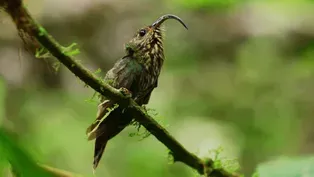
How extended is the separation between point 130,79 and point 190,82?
507 centimetres

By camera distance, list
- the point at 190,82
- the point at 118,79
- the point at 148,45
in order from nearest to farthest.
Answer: the point at 118,79 → the point at 148,45 → the point at 190,82

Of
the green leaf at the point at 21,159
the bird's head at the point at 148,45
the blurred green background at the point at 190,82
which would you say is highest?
the blurred green background at the point at 190,82

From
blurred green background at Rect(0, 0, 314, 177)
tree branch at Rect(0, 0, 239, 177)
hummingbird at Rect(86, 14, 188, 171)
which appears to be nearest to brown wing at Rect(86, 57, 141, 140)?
hummingbird at Rect(86, 14, 188, 171)

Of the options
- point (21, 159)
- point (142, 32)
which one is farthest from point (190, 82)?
point (21, 159)

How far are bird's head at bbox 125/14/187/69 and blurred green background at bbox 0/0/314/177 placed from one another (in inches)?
89.8

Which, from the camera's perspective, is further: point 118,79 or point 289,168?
point 289,168

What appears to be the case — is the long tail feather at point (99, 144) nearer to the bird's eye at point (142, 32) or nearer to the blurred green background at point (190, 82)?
the bird's eye at point (142, 32)

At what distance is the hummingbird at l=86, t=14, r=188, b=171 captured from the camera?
1.51 m

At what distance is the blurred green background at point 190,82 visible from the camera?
477 cm

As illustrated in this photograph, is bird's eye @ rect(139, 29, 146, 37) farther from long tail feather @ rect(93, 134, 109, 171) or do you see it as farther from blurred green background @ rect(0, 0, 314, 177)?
blurred green background @ rect(0, 0, 314, 177)

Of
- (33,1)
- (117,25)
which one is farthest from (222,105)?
(33,1)

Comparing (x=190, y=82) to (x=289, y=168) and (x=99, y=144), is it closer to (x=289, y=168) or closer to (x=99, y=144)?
(x=289, y=168)

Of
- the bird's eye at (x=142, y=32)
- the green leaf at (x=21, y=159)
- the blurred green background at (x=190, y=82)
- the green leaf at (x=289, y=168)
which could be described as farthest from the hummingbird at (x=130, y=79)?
the blurred green background at (x=190, y=82)

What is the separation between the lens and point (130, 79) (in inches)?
61.4
